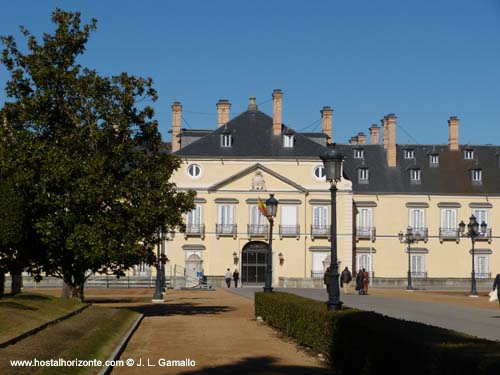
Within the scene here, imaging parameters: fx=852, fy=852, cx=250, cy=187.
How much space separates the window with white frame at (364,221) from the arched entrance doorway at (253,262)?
28.0 ft

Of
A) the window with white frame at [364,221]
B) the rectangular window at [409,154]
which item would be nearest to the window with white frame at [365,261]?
the window with white frame at [364,221]

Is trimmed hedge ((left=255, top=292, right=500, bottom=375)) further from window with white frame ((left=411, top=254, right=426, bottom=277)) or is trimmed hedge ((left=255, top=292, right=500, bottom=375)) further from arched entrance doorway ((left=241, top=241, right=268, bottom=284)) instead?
window with white frame ((left=411, top=254, right=426, bottom=277))

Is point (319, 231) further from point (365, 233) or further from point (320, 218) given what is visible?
point (365, 233)

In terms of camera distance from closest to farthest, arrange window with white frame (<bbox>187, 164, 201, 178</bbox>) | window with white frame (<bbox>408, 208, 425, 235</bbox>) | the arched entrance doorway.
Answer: the arched entrance doorway → window with white frame (<bbox>187, 164, 201, 178</bbox>) → window with white frame (<bbox>408, 208, 425, 235</bbox>)

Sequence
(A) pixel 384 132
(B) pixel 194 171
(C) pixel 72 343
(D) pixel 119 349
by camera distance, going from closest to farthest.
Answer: (C) pixel 72 343
(D) pixel 119 349
(B) pixel 194 171
(A) pixel 384 132

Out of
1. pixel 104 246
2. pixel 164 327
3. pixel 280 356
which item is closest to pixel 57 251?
pixel 104 246

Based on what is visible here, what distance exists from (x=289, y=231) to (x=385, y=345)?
178ft

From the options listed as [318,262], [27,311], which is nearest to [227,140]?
[318,262]

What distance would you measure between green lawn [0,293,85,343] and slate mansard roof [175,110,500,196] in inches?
1603

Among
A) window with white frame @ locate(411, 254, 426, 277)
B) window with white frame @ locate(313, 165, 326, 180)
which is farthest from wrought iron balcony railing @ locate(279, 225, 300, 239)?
window with white frame @ locate(411, 254, 426, 277)

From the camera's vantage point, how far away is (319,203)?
66062 mm

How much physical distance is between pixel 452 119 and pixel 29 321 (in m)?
60.4

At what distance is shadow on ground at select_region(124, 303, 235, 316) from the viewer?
102ft

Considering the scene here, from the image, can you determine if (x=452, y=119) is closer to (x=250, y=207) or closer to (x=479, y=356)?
(x=250, y=207)
